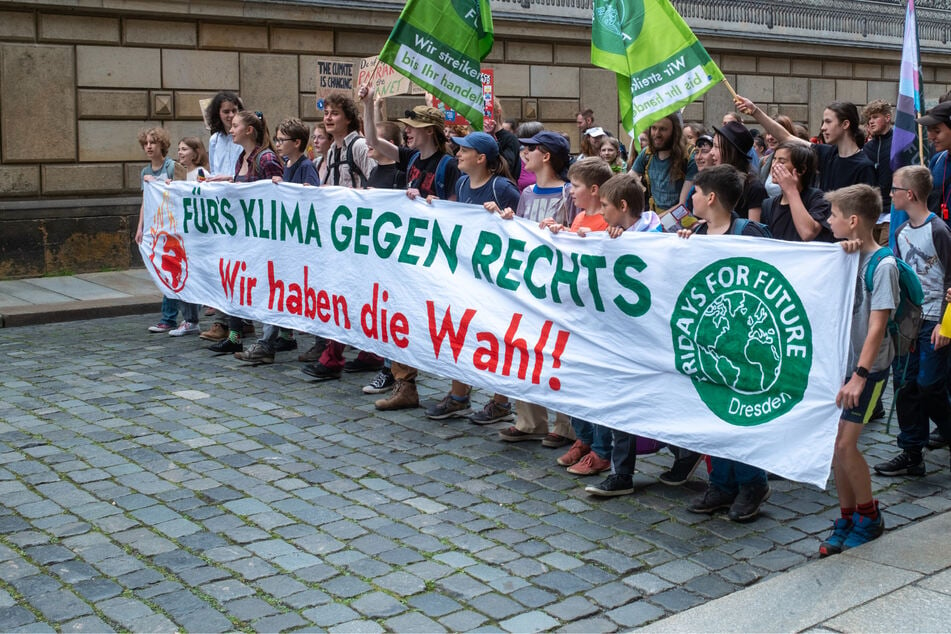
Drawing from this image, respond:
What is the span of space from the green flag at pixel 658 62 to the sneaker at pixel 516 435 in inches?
71.1

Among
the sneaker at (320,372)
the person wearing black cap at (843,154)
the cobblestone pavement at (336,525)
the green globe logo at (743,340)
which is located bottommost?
the cobblestone pavement at (336,525)

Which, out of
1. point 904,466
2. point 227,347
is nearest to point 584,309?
point 904,466

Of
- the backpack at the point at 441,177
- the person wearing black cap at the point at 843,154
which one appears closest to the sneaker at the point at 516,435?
the backpack at the point at 441,177

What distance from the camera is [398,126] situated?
8367 mm

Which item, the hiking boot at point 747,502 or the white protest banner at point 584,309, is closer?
the white protest banner at point 584,309

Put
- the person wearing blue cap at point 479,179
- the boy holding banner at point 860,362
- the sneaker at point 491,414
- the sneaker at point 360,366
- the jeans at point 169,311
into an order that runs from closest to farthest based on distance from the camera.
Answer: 1. the boy holding banner at point 860,362
2. the person wearing blue cap at point 479,179
3. the sneaker at point 491,414
4. the sneaker at point 360,366
5. the jeans at point 169,311

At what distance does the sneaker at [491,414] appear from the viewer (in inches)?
274

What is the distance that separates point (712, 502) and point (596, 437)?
31.3 inches

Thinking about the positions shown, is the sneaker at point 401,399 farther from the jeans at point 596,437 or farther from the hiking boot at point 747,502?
the hiking boot at point 747,502

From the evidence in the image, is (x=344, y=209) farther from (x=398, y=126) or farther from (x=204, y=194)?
(x=204, y=194)

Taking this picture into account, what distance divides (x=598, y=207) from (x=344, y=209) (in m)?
2.11

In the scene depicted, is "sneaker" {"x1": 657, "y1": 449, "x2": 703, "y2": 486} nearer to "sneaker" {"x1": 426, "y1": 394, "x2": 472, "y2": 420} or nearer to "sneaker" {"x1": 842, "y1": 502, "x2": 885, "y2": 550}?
"sneaker" {"x1": 842, "y1": 502, "x2": 885, "y2": 550}

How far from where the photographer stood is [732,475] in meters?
5.36

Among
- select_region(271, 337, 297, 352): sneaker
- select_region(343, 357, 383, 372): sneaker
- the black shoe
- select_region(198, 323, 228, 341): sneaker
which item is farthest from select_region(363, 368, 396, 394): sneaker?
select_region(198, 323, 228, 341): sneaker
